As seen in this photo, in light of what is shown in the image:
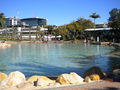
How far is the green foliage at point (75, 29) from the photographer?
265 ft

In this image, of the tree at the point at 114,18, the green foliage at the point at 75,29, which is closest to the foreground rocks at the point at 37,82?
the tree at the point at 114,18

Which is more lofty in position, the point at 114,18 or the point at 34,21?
the point at 34,21

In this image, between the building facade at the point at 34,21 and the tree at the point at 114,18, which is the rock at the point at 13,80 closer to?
the tree at the point at 114,18

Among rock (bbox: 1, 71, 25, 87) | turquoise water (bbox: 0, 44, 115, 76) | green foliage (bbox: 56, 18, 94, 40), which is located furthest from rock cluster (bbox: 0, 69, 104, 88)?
green foliage (bbox: 56, 18, 94, 40)

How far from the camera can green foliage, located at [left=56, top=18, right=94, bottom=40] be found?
80.7 metres

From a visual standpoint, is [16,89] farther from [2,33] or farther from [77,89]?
[2,33]

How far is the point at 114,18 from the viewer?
67500mm

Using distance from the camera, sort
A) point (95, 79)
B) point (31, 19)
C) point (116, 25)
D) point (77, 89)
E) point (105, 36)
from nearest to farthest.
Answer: point (77, 89)
point (95, 79)
point (116, 25)
point (105, 36)
point (31, 19)

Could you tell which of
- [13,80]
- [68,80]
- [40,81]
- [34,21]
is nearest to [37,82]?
[40,81]

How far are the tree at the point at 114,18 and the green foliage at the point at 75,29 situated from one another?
14025 mm

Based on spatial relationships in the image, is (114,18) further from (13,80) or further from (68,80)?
(13,80)

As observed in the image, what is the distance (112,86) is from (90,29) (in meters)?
74.3

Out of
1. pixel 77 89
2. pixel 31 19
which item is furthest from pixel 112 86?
pixel 31 19

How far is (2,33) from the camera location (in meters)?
112
